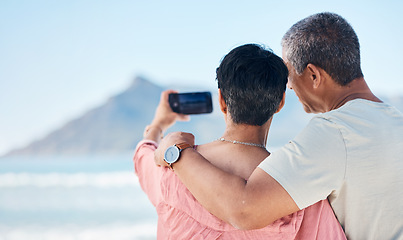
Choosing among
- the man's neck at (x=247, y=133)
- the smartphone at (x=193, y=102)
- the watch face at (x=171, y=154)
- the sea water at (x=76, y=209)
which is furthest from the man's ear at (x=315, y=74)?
the sea water at (x=76, y=209)

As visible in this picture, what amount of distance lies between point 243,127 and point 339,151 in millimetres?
256

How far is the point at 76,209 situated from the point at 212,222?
1012 cm

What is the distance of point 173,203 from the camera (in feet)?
3.77

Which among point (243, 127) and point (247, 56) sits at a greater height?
point (247, 56)

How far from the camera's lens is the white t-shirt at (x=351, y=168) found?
3.43 feet

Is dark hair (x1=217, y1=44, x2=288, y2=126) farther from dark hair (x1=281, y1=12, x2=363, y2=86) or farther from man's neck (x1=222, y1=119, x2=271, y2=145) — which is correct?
dark hair (x1=281, y1=12, x2=363, y2=86)

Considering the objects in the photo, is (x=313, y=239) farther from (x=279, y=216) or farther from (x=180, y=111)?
(x=180, y=111)

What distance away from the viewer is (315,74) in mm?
1318

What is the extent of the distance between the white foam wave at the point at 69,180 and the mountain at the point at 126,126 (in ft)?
64.5

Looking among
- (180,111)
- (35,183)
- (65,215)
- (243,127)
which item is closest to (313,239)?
(243,127)

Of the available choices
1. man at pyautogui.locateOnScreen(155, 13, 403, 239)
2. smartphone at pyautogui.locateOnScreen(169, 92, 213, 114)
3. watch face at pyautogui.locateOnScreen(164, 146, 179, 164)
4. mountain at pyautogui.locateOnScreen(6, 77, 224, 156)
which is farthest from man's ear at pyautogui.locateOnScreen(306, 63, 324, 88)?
mountain at pyautogui.locateOnScreen(6, 77, 224, 156)

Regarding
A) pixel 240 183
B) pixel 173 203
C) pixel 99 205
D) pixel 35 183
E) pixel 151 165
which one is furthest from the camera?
pixel 35 183

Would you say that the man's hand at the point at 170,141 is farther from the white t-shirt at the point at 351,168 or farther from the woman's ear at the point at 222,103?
the white t-shirt at the point at 351,168

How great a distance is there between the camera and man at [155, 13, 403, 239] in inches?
40.6
